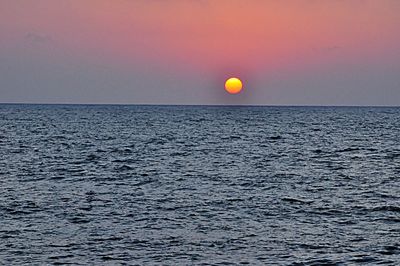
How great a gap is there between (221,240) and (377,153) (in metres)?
44.9

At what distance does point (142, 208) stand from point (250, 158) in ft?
98.0

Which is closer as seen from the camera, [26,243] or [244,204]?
[26,243]

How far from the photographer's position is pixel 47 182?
4328cm

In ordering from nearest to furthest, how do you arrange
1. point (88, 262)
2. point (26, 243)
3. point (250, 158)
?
point (88, 262) < point (26, 243) < point (250, 158)

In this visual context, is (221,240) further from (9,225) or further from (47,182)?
(47,182)

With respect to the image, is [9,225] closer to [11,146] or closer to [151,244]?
[151,244]

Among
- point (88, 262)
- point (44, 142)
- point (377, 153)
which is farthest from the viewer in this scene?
point (44, 142)

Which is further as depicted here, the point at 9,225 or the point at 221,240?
the point at 9,225

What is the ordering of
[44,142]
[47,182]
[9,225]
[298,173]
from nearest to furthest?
[9,225], [47,182], [298,173], [44,142]

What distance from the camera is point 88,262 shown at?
2323cm

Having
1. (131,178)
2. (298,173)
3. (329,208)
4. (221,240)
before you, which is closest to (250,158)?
(298,173)

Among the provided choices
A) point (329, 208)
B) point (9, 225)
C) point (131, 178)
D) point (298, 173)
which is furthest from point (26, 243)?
point (298, 173)

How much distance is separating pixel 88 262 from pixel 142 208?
34.8 feet

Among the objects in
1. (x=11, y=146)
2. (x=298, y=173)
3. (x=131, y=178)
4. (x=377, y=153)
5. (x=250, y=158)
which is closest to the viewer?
(x=131, y=178)
